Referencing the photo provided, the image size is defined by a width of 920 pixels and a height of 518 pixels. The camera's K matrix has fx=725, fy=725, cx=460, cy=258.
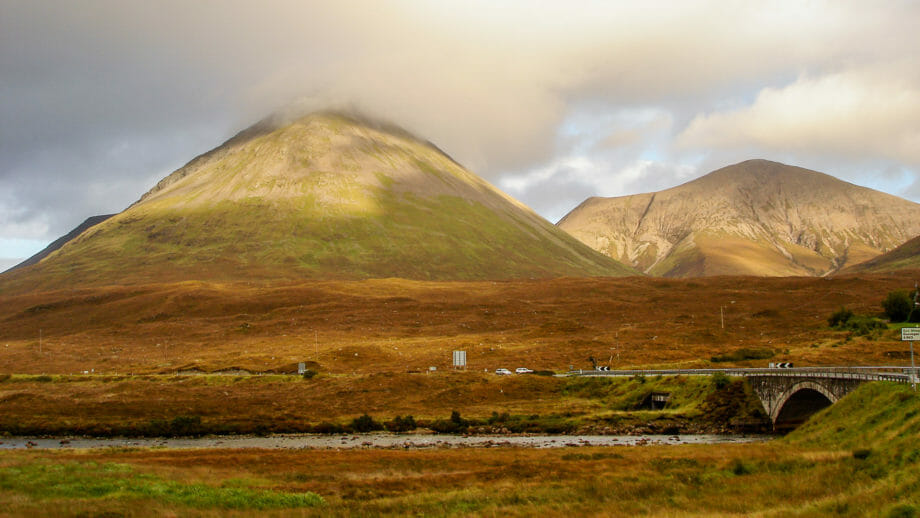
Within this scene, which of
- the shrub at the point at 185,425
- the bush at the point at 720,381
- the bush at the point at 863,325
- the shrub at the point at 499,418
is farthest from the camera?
the bush at the point at 863,325

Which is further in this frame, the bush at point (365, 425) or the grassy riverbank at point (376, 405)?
the bush at point (365, 425)

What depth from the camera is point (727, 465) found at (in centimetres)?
4334

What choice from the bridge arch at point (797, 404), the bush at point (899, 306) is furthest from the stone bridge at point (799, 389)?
the bush at point (899, 306)

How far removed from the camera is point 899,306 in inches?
4670

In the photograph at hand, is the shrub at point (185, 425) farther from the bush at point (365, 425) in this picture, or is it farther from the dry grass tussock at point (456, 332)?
the dry grass tussock at point (456, 332)

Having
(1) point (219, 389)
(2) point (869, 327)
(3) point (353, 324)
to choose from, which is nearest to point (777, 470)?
(1) point (219, 389)

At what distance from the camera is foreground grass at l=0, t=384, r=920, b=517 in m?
32.8

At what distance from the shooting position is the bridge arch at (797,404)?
Answer: 61281 millimetres

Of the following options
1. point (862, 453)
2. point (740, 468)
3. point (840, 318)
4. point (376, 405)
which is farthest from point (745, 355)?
point (862, 453)

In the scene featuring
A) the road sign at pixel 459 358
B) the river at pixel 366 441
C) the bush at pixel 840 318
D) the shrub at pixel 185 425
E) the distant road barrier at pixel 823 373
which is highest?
the bush at pixel 840 318

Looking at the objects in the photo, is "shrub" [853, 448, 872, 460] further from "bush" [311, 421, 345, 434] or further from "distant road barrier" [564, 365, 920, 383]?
"bush" [311, 421, 345, 434]

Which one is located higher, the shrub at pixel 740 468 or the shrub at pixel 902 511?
the shrub at pixel 902 511

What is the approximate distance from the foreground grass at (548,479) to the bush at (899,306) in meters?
77.9

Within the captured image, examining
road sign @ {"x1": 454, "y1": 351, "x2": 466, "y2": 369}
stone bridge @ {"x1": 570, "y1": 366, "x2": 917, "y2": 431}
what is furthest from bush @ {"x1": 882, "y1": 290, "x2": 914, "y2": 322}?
road sign @ {"x1": 454, "y1": 351, "x2": 466, "y2": 369}
